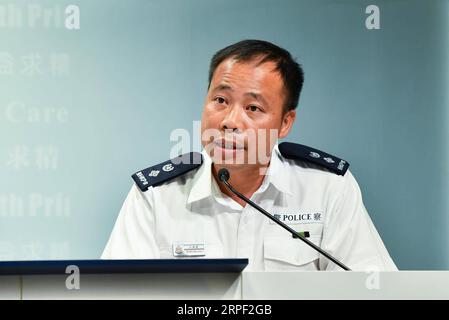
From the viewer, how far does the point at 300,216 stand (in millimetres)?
1792

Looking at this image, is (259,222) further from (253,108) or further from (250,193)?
(253,108)

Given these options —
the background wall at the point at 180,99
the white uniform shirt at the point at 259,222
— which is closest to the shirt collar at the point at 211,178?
the white uniform shirt at the point at 259,222

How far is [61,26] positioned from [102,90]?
0.71 feet

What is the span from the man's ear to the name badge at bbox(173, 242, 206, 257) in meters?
0.38

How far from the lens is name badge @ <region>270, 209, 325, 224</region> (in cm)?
178

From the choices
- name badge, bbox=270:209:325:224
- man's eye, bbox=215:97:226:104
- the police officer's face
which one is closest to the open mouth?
the police officer's face

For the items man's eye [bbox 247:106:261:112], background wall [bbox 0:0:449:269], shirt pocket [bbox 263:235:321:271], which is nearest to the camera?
shirt pocket [bbox 263:235:321:271]

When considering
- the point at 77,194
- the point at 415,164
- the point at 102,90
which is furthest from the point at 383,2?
the point at 77,194

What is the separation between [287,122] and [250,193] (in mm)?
222

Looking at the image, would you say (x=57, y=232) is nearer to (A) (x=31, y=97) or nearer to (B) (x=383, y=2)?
(A) (x=31, y=97)

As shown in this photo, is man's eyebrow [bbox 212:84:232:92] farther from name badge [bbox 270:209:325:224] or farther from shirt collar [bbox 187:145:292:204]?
name badge [bbox 270:209:325:224]

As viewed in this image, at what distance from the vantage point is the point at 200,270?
3.49 ft
